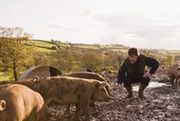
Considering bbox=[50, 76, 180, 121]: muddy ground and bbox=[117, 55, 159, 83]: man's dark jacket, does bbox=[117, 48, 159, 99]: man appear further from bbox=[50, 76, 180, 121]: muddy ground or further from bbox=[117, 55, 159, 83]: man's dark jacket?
bbox=[50, 76, 180, 121]: muddy ground

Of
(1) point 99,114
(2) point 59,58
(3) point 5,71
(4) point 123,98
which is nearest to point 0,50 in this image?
(3) point 5,71

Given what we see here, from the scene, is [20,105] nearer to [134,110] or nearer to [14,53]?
[134,110]

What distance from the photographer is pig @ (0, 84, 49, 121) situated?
870 centimetres

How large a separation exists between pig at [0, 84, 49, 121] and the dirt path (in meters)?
3.19

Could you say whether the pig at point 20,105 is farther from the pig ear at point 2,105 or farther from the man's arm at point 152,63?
the man's arm at point 152,63

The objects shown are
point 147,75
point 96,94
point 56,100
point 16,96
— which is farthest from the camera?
point 147,75

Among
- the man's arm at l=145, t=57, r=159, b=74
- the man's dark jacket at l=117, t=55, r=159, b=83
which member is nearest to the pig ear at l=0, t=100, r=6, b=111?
the man's dark jacket at l=117, t=55, r=159, b=83

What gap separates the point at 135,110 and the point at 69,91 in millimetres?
2835

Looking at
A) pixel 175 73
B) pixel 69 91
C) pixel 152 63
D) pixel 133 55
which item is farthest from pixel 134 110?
pixel 175 73

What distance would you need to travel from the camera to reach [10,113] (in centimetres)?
874

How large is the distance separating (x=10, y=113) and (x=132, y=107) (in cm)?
801

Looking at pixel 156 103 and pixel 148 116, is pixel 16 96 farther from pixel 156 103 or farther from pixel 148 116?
pixel 156 103

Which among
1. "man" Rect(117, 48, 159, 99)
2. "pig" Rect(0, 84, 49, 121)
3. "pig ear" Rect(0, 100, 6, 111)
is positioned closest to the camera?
"pig ear" Rect(0, 100, 6, 111)

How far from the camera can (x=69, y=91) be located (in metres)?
13.9
